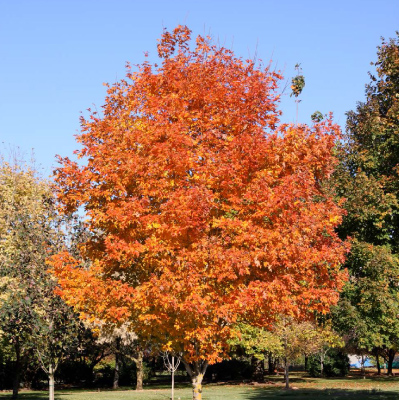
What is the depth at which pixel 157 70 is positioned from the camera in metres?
15.9

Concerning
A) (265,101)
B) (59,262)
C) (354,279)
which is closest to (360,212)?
(354,279)

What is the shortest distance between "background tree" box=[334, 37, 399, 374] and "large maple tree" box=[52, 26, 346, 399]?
14.1 feet

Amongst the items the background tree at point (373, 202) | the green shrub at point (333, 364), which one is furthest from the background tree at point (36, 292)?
the green shrub at point (333, 364)

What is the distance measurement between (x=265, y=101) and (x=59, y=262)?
24.5 ft

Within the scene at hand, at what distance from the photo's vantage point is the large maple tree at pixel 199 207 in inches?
503

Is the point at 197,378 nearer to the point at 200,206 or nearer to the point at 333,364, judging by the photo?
the point at 200,206

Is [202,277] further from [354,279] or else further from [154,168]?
[354,279]

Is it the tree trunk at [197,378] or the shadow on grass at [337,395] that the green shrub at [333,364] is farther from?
the tree trunk at [197,378]

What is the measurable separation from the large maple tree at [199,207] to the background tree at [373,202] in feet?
14.1

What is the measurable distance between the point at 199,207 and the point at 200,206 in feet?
0.12

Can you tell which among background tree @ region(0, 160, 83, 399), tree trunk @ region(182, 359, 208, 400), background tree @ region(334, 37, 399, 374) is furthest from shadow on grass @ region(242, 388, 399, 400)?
background tree @ region(0, 160, 83, 399)

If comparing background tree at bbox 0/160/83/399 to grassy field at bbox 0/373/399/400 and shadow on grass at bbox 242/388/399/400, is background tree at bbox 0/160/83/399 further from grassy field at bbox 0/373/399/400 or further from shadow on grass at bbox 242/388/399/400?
shadow on grass at bbox 242/388/399/400

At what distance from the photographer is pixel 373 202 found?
725 inches

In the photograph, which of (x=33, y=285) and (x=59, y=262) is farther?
(x=33, y=285)
